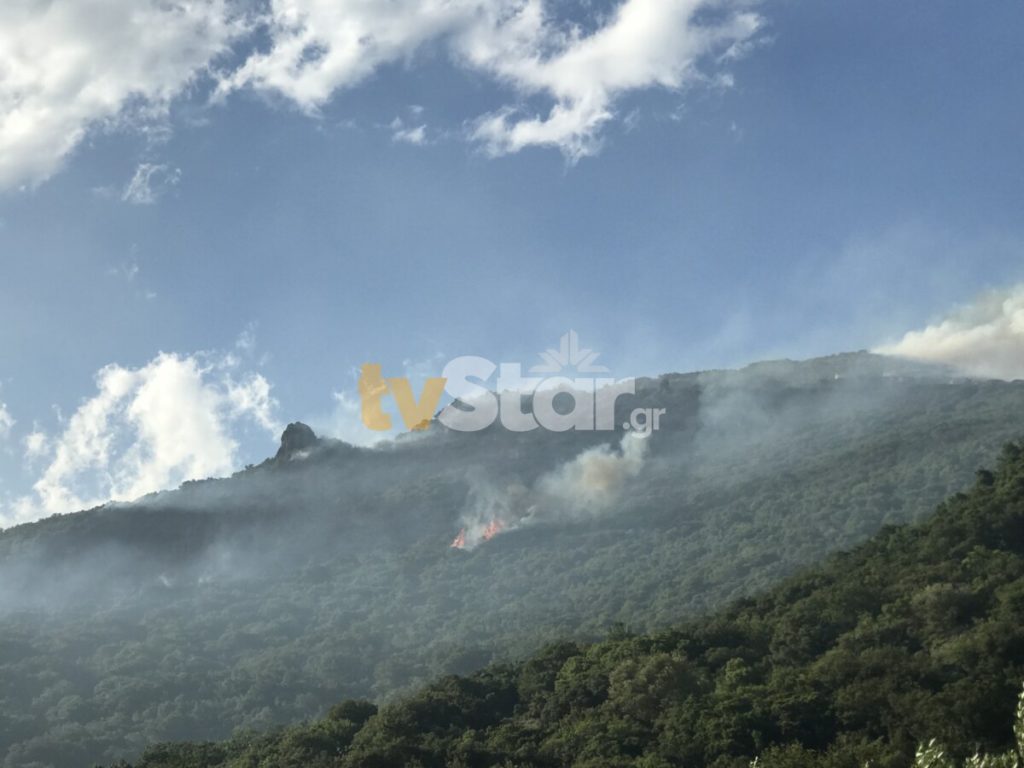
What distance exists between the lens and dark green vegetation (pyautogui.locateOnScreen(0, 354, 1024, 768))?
123562 millimetres

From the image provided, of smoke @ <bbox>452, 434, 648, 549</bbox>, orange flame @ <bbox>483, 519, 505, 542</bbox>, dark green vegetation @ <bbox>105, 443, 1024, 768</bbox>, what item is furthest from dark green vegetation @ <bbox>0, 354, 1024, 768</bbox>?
dark green vegetation @ <bbox>105, 443, 1024, 768</bbox>

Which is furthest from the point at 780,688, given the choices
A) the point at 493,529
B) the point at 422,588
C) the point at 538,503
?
the point at 538,503

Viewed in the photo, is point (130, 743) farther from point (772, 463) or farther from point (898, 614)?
point (772, 463)

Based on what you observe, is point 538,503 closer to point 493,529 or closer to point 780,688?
point 493,529

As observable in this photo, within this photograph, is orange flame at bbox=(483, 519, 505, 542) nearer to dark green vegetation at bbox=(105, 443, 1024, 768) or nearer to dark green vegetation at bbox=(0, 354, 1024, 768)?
dark green vegetation at bbox=(0, 354, 1024, 768)

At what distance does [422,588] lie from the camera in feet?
555

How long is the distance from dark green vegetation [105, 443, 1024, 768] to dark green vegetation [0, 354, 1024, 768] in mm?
41205

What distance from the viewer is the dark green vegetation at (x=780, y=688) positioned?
49438 millimetres

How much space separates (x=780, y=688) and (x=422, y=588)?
117283mm

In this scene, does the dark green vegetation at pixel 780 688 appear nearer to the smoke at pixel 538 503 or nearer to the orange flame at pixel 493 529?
the orange flame at pixel 493 529

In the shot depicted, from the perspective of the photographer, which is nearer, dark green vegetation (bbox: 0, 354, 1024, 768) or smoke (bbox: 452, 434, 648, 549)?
dark green vegetation (bbox: 0, 354, 1024, 768)

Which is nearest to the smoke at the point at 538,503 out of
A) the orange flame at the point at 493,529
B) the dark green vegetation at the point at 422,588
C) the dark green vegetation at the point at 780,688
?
the orange flame at the point at 493,529

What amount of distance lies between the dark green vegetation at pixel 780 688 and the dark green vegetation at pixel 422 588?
4120 centimetres

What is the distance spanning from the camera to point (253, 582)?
608 feet
